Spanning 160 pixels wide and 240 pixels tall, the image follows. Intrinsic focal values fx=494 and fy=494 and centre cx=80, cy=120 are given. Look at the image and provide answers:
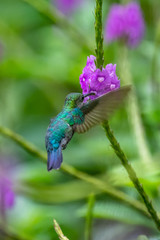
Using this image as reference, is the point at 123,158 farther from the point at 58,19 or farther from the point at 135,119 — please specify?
the point at 58,19

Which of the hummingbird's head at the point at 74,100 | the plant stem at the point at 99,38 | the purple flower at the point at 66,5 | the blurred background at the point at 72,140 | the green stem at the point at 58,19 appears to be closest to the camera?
the plant stem at the point at 99,38

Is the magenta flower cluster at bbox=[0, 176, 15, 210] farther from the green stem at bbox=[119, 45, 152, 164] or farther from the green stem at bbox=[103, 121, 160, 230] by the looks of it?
the green stem at bbox=[103, 121, 160, 230]

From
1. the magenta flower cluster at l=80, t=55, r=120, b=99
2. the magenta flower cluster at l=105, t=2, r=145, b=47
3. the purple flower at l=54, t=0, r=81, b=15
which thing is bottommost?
the magenta flower cluster at l=80, t=55, r=120, b=99

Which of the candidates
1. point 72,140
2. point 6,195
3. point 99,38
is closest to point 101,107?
point 99,38

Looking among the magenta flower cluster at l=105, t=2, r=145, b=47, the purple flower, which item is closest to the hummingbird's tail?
the magenta flower cluster at l=105, t=2, r=145, b=47

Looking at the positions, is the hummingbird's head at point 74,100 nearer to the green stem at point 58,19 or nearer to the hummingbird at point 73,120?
the hummingbird at point 73,120

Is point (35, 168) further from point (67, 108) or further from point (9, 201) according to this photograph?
point (67, 108)

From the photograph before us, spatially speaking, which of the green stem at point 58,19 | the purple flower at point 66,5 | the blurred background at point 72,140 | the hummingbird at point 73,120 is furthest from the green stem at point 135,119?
the purple flower at point 66,5
